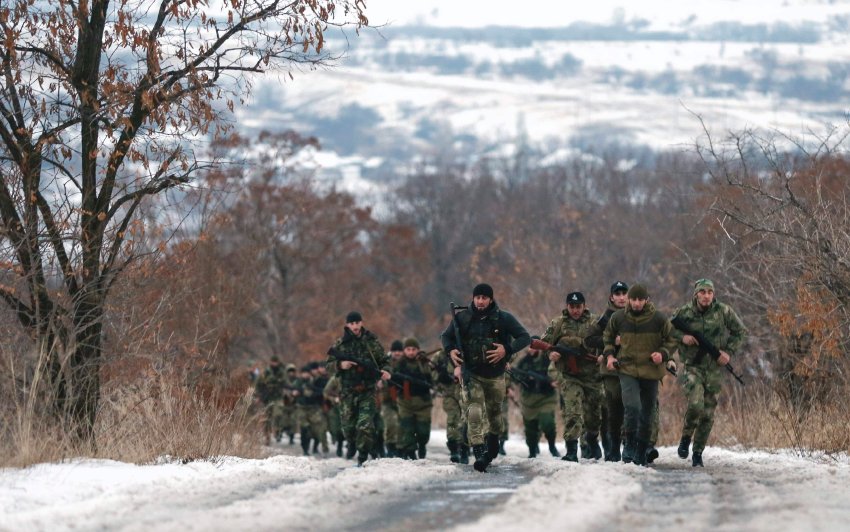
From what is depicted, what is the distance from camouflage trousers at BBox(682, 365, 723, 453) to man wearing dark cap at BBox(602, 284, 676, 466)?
16.6 inches

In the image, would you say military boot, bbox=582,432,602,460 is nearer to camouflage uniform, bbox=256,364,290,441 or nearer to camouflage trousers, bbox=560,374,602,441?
camouflage trousers, bbox=560,374,602,441

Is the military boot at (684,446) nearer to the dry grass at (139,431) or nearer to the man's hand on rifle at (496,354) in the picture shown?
the man's hand on rifle at (496,354)

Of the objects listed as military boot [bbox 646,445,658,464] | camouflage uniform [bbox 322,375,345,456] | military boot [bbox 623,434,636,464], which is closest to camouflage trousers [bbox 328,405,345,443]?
camouflage uniform [bbox 322,375,345,456]

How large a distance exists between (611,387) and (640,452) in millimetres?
1201

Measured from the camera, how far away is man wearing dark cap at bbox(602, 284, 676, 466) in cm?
1673

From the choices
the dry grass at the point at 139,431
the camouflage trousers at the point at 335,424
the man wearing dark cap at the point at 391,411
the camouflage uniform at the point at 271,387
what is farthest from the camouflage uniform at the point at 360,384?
the camouflage uniform at the point at 271,387

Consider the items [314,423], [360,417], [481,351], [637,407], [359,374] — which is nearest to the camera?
[481,351]

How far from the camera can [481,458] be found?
15.9 metres

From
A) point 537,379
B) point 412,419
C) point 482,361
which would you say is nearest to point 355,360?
Answer: point 412,419

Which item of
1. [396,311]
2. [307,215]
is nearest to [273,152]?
[307,215]

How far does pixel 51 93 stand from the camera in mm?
15906

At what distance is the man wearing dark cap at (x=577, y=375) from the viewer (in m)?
19.2

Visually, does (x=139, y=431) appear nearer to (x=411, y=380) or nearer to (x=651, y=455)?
(x=651, y=455)

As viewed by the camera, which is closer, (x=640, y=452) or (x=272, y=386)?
(x=640, y=452)
